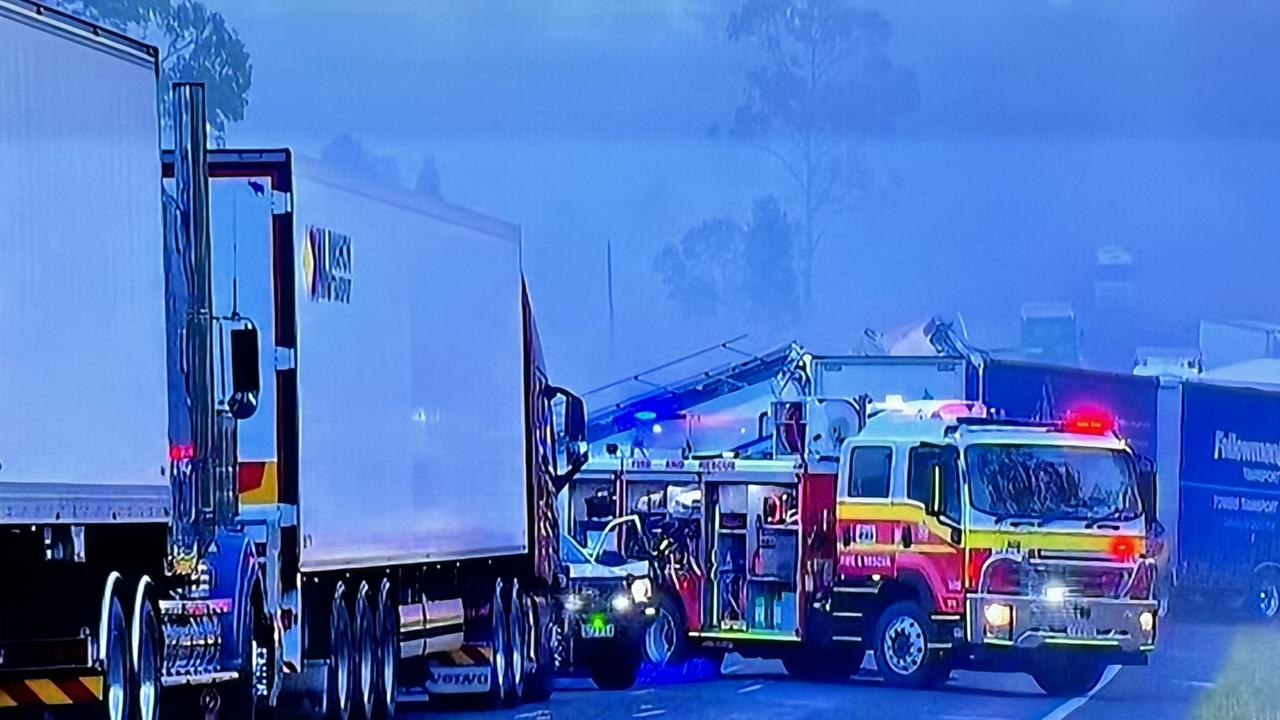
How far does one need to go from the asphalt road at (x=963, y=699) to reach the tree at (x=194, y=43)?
2776 mm

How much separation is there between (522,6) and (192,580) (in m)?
2.88

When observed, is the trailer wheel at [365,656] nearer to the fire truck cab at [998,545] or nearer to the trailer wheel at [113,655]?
the trailer wheel at [113,655]

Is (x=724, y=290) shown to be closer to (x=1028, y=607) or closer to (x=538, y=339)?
(x=538, y=339)

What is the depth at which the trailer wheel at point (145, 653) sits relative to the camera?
10195 mm

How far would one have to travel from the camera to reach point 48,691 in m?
9.72

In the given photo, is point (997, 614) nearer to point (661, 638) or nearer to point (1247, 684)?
point (1247, 684)

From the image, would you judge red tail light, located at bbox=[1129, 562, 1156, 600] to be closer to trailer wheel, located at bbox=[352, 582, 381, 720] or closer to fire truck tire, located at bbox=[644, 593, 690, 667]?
fire truck tire, located at bbox=[644, 593, 690, 667]

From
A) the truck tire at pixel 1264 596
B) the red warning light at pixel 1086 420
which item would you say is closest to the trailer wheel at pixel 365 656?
the red warning light at pixel 1086 420

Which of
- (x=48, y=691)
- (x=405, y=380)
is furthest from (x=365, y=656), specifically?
(x=48, y=691)

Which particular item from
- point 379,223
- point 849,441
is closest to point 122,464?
point 379,223

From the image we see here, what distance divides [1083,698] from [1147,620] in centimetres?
44

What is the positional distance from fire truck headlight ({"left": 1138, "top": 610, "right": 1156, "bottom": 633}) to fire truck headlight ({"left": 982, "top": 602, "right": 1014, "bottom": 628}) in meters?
0.57

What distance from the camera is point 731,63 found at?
12.0 meters

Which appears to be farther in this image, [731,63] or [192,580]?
[731,63]
